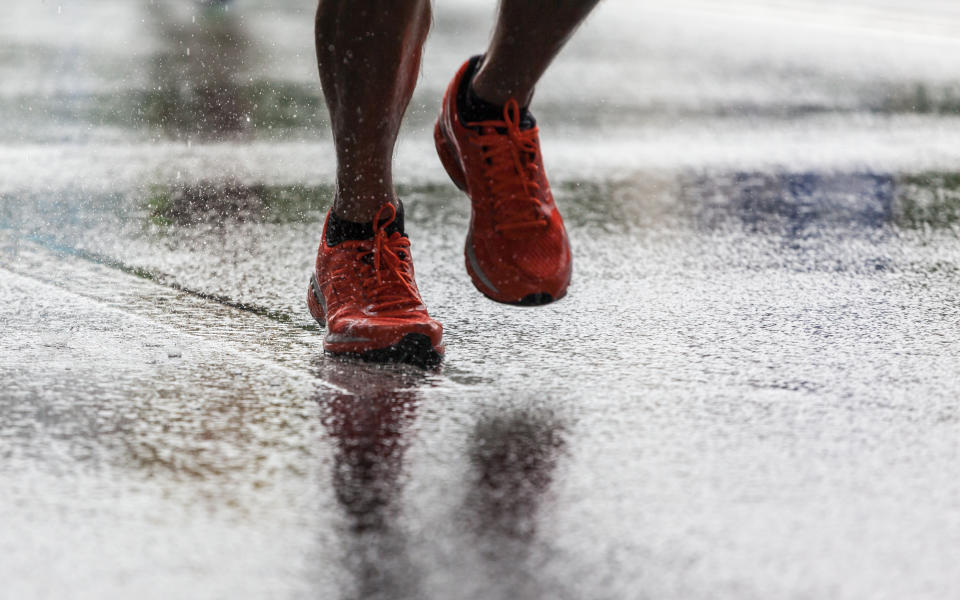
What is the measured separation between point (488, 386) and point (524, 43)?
596 mm

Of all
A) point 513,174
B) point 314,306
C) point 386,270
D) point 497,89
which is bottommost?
point 314,306

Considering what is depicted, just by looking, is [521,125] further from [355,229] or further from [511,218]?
[355,229]

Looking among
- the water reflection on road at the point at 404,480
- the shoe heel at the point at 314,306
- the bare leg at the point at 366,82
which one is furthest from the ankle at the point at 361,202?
the water reflection on road at the point at 404,480

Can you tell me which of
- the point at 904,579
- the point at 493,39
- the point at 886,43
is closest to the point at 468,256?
the point at 493,39

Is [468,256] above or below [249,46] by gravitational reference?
above

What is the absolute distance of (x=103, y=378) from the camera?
1806 millimetres

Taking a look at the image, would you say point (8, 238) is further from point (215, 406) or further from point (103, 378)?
point (215, 406)

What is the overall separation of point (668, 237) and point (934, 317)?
82 centimetres

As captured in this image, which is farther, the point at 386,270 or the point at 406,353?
the point at 386,270

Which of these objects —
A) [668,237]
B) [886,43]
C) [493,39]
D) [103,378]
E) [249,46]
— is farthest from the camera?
[886,43]

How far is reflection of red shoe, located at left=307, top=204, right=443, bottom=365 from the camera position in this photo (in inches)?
75.6

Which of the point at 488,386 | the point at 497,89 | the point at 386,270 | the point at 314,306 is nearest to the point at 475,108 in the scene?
the point at 497,89

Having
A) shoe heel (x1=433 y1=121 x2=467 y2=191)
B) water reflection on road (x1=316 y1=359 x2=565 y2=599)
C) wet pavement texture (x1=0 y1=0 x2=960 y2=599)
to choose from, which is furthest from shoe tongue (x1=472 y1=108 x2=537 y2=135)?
water reflection on road (x1=316 y1=359 x2=565 y2=599)

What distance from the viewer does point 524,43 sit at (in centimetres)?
205
